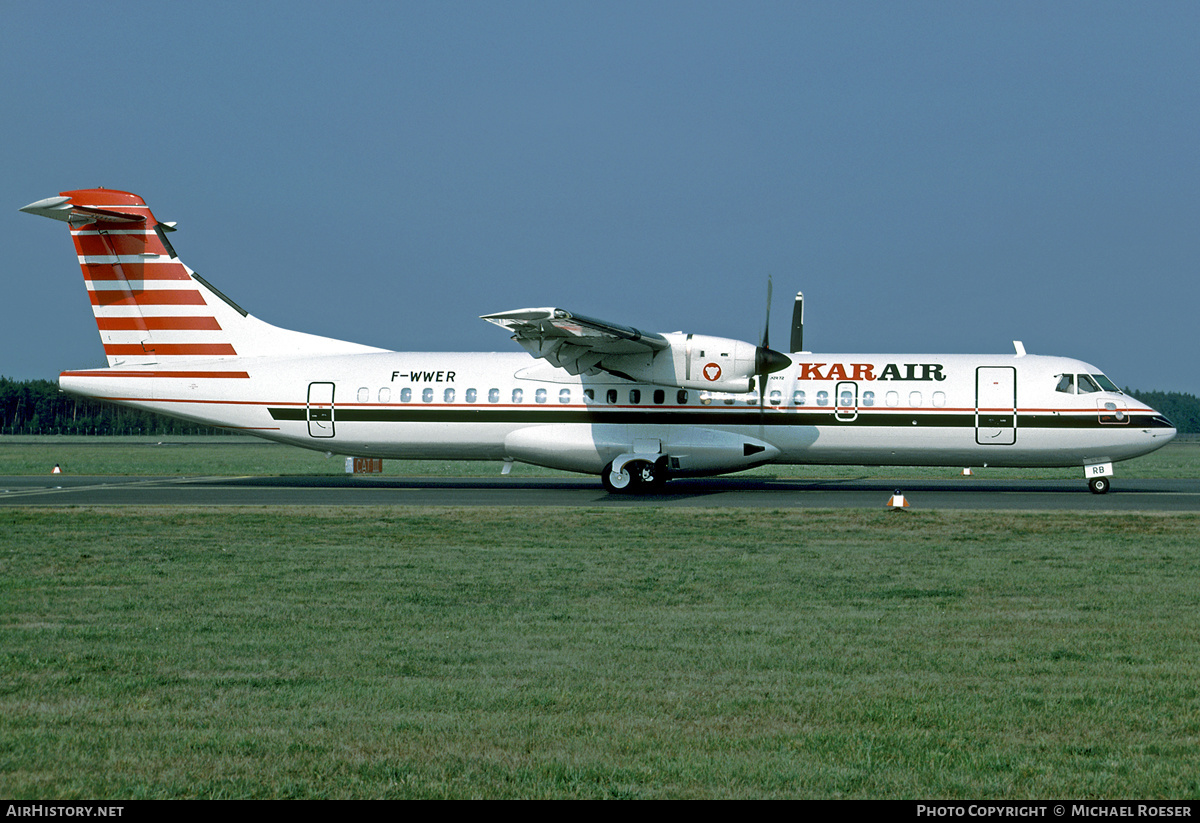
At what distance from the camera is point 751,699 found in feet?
21.5

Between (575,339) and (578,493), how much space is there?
13.1ft

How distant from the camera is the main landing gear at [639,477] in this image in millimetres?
24594

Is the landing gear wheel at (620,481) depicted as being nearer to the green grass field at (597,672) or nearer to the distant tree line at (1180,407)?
the green grass field at (597,672)

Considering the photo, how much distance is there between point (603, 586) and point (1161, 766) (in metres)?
6.70

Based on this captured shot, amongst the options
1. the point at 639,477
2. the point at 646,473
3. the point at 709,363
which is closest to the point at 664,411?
the point at 646,473

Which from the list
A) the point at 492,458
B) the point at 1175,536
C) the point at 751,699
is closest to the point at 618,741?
the point at 751,699

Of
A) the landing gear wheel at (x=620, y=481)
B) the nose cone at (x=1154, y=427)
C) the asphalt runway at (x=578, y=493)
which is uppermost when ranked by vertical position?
the nose cone at (x=1154, y=427)

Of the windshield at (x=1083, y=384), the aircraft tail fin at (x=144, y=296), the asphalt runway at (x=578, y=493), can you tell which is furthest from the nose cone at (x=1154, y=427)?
the aircraft tail fin at (x=144, y=296)

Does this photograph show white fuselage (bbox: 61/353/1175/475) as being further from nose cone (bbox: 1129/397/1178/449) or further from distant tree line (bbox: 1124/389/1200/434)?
distant tree line (bbox: 1124/389/1200/434)

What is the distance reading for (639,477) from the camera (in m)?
24.6

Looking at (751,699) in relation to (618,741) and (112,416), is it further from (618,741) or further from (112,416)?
(112,416)

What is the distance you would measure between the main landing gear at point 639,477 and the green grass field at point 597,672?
984 centimetres

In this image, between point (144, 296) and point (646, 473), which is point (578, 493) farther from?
point (144, 296)

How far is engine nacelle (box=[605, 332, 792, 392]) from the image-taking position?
23359 millimetres
